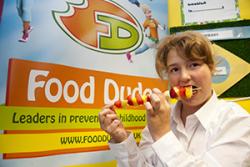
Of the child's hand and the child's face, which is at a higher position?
the child's face

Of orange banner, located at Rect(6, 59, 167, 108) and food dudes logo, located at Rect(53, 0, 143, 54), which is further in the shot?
food dudes logo, located at Rect(53, 0, 143, 54)

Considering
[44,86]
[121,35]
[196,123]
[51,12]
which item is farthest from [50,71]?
[196,123]

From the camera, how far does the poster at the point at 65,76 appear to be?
679 mm

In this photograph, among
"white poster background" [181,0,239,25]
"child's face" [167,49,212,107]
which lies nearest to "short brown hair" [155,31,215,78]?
"child's face" [167,49,212,107]

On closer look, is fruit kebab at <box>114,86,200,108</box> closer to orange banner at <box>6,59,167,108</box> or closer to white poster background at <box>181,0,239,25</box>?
orange banner at <box>6,59,167,108</box>

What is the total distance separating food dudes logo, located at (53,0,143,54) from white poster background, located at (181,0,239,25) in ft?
1.03

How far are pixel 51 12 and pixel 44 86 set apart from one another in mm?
217

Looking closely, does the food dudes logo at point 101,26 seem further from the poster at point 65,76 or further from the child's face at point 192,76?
the child's face at point 192,76

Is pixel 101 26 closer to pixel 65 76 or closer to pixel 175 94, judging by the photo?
pixel 65 76

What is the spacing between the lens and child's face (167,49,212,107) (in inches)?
29.5

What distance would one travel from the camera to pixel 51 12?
0.78 meters

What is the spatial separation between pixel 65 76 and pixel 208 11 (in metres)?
0.76

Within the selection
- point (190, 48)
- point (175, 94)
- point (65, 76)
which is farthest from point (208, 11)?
point (65, 76)

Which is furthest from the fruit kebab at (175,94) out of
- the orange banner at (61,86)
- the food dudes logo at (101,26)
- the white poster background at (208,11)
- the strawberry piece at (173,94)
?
the white poster background at (208,11)
